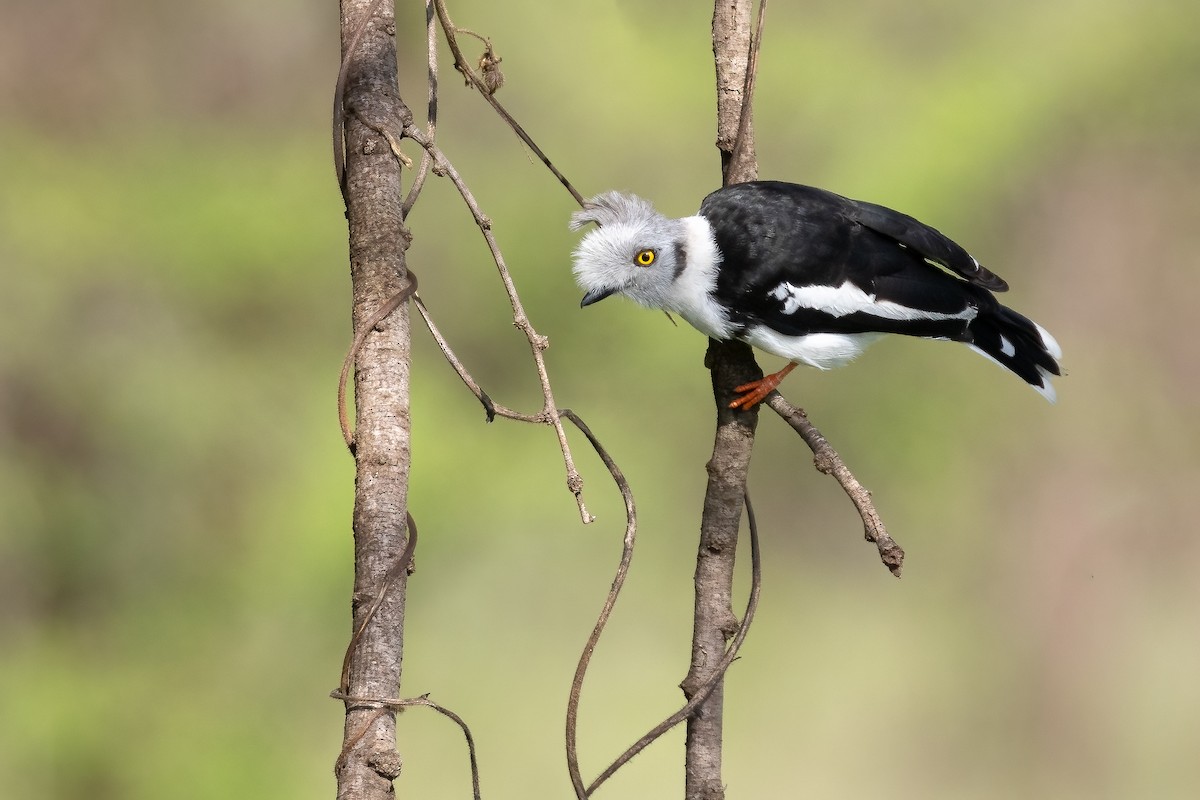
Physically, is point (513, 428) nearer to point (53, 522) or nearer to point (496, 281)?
point (496, 281)

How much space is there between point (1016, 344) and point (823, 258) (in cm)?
45

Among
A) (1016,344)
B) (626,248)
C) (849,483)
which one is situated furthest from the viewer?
(1016,344)

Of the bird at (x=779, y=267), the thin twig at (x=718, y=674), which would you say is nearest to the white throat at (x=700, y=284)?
the bird at (x=779, y=267)

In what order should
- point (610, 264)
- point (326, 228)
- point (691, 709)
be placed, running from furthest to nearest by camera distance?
point (326, 228)
point (610, 264)
point (691, 709)

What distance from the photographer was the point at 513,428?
10.9 feet

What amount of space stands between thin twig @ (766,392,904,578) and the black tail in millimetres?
527

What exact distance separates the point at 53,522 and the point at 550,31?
2.22 m

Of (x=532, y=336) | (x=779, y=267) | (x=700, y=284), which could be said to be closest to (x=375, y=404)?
(x=532, y=336)

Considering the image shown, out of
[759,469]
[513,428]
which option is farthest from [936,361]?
[513,428]

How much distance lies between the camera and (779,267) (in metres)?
1.70

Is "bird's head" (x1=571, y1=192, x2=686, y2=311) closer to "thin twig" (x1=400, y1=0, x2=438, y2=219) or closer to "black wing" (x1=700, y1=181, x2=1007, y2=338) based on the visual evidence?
"black wing" (x1=700, y1=181, x2=1007, y2=338)

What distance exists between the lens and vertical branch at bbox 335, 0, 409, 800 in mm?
1178

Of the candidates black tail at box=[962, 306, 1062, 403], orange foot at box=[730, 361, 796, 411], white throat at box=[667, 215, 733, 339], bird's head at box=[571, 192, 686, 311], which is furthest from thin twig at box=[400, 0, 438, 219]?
black tail at box=[962, 306, 1062, 403]

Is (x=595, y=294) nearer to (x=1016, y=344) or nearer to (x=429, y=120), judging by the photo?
(x=429, y=120)
